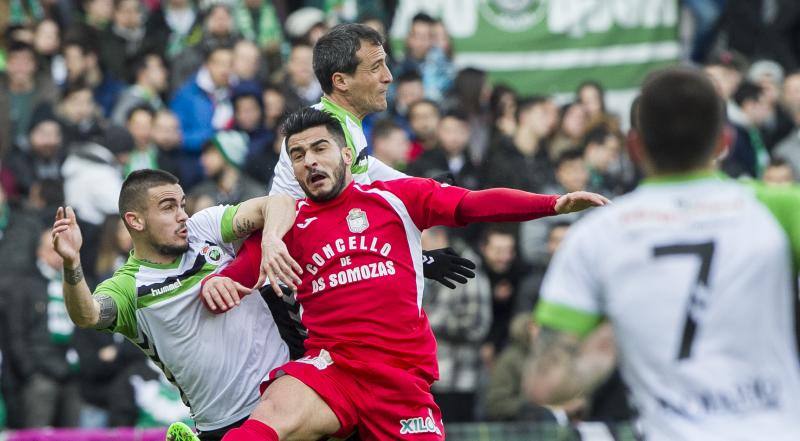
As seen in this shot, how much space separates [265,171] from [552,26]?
18.0 feet

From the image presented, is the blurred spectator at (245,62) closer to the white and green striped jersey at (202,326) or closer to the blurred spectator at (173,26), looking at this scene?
the blurred spectator at (173,26)

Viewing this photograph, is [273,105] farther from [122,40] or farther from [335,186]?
[335,186]

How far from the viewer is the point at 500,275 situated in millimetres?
13070

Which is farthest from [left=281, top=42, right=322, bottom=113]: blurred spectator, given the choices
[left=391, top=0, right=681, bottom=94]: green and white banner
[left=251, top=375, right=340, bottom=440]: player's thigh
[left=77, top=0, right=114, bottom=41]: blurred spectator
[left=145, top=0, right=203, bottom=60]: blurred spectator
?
[left=251, top=375, right=340, bottom=440]: player's thigh

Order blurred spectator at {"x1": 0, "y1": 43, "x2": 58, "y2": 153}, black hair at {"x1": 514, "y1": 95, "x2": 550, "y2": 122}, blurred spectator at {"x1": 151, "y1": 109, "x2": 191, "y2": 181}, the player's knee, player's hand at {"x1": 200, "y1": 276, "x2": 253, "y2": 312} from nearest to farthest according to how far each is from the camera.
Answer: the player's knee → player's hand at {"x1": 200, "y1": 276, "x2": 253, "y2": 312} → blurred spectator at {"x1": 151, "y1": 109, "x2": 191, "y2": 181} → blurred spectator at {"x1": 0, "y1": 43, "x2": 58, "y2": 153} → black hair at {"x1": 514, "y1": 95, "x2": 550, "y2": 122}

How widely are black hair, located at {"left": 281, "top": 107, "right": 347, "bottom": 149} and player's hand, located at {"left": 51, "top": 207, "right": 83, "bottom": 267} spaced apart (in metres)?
1.17

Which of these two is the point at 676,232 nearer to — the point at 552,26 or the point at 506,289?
the point at 506,289

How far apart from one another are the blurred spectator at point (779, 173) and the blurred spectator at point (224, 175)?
4967mm

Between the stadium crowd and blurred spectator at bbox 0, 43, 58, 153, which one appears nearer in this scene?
the stadium crowd

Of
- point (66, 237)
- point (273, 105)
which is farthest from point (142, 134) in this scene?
point (66, 237)

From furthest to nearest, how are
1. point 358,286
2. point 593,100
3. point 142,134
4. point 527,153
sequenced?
point 593,100
point 527,153
point 142,134
point 358,286

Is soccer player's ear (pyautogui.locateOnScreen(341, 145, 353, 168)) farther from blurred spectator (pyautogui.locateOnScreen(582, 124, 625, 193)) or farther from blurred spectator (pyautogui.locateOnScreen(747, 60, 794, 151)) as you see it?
blurred spectator (pyautogui.locateOnScreen(747, 60, 794, 151))

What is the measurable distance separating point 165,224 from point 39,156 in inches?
236

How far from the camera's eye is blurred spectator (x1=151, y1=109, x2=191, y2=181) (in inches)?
534
